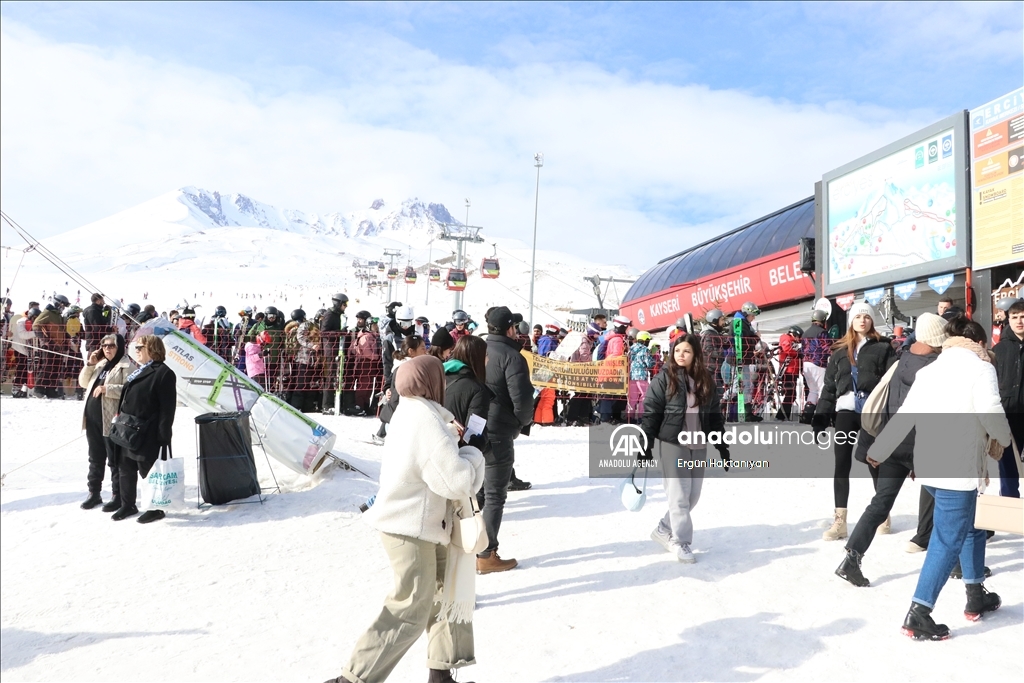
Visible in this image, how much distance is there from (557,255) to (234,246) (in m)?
79.9

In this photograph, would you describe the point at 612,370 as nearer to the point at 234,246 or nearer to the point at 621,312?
the point at 621,312

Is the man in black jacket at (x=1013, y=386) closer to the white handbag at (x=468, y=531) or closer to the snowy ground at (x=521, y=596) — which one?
the snowy ground at (x=521, y=596)

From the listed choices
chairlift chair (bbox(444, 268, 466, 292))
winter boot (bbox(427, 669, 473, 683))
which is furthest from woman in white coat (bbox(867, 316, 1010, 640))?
chairlift chair (bbox(444, 268, 466, 292))

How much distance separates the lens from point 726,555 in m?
5.56

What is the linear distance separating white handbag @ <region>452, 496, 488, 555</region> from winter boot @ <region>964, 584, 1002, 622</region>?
2.96 meters

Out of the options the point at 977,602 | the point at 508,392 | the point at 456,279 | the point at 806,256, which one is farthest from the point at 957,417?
the point at 456,279

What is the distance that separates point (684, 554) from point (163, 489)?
13.6 ft

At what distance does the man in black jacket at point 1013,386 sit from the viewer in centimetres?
541

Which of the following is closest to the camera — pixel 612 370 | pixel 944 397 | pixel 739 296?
pixel 944 397

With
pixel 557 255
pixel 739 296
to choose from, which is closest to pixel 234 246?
pixel 557 255

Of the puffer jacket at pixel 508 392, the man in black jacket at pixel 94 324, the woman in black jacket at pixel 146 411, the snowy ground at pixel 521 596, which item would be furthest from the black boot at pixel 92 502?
the man in black jacket at pixel 94 324

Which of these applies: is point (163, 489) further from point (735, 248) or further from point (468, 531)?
point (735, 248)

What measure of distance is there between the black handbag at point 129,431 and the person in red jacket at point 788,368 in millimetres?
9349

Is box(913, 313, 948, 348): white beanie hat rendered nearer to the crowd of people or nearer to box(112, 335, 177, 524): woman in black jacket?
the crowd of people
